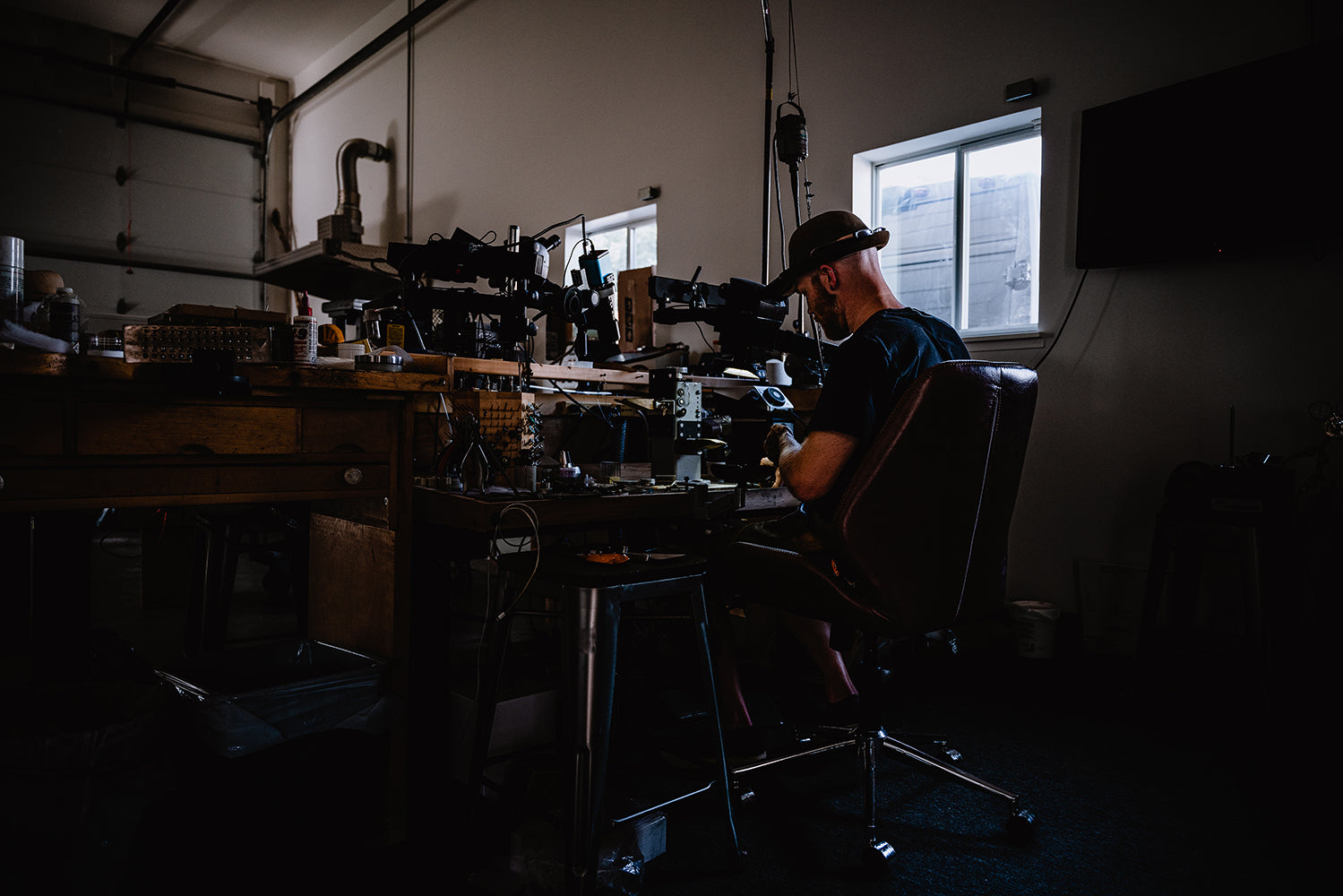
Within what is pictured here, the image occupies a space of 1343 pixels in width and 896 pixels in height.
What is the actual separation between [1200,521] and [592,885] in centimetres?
218

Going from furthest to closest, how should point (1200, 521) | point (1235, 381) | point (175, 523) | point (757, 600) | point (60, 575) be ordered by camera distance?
point (175, 523)
point (1235, 381)
point (1200, 521)
point (60, 575)
point (757, 600)

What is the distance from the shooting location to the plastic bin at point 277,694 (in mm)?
1475

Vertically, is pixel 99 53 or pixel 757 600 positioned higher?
pixel 99 53

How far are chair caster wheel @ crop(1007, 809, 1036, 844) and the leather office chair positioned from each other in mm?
342

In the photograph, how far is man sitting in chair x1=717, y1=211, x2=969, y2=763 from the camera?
1.64 metres

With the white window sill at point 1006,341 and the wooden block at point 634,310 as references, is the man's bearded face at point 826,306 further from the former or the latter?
the wooden block at point 634,310

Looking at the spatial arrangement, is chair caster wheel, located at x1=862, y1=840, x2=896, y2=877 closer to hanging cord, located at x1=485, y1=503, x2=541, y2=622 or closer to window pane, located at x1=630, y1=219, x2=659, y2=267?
hanging cord, located at x1=485, y1=503, x2=541, y2=622

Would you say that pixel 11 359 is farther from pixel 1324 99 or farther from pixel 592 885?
pixel 1324 99

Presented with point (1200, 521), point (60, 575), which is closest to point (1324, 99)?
point (1200, 521)

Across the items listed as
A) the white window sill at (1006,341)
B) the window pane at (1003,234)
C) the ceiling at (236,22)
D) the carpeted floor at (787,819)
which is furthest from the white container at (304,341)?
the ceiling at (236,22)

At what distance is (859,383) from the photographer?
5.36 ft

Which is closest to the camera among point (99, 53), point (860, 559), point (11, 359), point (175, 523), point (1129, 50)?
point (11, 359)

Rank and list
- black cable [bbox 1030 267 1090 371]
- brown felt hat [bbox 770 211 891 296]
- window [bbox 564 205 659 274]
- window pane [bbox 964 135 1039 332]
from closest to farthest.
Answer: brown felt hat [bbox 770 211 891 296] < black cable [bbox 1030 267 1090 371] < window pane [bbox 964 135 1039 332] < window [bbox 564 205 659 274]

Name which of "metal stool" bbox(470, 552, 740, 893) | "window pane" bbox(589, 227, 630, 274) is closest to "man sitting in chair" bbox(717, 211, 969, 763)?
"metal stool" bbox(470, 552, 740, 893)
